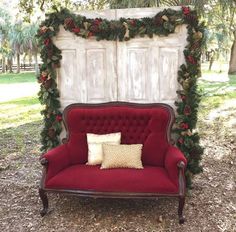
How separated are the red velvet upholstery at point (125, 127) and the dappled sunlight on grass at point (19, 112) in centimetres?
466

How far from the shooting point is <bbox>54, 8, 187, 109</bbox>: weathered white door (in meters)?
4.27

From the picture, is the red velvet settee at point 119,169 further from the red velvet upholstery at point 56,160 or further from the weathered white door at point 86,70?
the weathered white door at point 86,70

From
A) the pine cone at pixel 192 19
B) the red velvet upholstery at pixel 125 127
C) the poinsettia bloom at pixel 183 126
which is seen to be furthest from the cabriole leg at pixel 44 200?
the pine cone at pixel 192 19

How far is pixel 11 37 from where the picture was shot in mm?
30750

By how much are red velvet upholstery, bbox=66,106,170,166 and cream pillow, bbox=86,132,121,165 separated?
0.36 ft

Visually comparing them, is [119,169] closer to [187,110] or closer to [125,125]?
[125,125]

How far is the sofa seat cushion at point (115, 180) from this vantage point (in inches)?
139

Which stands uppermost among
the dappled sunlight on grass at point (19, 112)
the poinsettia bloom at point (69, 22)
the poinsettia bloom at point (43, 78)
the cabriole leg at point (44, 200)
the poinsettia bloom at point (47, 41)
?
the poinsettia bloom at point (69, 22)

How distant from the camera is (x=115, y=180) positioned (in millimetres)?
3604

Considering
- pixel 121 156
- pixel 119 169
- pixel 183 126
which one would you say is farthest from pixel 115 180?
pixel 183 126

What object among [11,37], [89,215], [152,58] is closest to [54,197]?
[89,215]

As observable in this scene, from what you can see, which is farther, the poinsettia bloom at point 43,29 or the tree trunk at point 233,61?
the tree trunk at point 233,61

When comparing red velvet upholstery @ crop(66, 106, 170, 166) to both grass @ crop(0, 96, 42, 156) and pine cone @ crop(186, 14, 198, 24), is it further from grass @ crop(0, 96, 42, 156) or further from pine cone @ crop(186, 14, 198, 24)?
grass @ crop(0, 96, 42, 156)

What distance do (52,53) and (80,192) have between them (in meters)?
1.76
